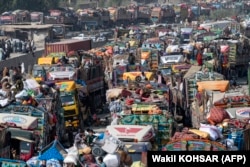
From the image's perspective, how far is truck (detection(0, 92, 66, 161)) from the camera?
17.8 meters

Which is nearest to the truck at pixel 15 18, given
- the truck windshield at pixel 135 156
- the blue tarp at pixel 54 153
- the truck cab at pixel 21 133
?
the truck cab at pixel 21 133

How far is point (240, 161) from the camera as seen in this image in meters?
9.60

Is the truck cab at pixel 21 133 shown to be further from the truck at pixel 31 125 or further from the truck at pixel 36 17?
the truck at pixel 36 17

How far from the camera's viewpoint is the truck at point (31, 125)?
58.2 ft

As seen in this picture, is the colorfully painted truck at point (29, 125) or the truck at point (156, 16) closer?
the colorfully painted truck at point (29, 125)

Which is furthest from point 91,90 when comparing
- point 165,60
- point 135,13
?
point 135,13

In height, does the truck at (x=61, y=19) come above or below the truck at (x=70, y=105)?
below

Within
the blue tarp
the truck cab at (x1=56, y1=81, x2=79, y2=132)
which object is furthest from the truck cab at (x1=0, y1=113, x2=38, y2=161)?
the truck cab at (x1=56, y1=81, x2=79, y2=132)

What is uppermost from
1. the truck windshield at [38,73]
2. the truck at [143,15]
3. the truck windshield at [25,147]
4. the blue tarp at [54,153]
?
the blue tarp at [54,153]

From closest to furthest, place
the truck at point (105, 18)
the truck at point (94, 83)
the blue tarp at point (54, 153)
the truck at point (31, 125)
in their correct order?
the blue tarp at point (54, 153) < the truck at point (31, 125) < the truck at point (94, 83) < the truck at point (105, 18)

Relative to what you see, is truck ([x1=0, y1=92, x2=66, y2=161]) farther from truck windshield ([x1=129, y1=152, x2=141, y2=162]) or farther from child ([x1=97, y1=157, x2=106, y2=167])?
child ([x1=97, y1=157, x2=106, y2=167])

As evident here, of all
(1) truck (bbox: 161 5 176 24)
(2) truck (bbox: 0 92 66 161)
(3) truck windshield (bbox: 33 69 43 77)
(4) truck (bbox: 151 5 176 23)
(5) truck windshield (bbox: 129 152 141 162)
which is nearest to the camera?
(5) truck windshield (bbox: 129 152 141 162)

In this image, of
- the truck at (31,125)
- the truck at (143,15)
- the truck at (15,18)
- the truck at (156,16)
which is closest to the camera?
the truck at (31,125)

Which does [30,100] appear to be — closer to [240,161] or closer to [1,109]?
[1,109]
